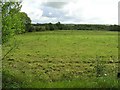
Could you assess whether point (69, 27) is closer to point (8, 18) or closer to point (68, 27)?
point (68, 27)

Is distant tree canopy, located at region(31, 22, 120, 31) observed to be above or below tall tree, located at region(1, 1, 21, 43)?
below

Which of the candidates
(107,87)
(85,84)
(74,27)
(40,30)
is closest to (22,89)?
(85,84)

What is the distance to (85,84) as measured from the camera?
393 inches

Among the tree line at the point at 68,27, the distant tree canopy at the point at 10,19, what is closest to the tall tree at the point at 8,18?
the distant tree canopy at the point at 10,19

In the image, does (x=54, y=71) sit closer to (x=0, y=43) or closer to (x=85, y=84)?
(x=0, y=43)

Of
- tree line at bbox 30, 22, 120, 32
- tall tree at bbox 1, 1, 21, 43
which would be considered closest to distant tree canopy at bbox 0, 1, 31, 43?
tall tree at bbox 1, 1, 21, 43

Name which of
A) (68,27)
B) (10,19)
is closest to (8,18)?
(10,19)

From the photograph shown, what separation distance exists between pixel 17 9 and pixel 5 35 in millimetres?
1361

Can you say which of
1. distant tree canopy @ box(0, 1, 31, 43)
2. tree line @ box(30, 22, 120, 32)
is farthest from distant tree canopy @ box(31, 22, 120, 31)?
distant tree canopy @ box(0, 1, 31, 43)

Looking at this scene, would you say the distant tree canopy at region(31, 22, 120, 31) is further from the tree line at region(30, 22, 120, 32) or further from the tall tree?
the tall tree

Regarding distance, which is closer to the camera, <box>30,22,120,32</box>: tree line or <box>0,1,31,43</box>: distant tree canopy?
<box>0,1,31,43</box>: distant tree canopy

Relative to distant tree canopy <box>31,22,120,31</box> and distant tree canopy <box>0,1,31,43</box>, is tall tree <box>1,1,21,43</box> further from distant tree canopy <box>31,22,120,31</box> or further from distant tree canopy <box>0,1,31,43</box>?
distant tree canopy <box>31,22,120,31</box>

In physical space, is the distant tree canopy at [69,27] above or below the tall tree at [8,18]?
below

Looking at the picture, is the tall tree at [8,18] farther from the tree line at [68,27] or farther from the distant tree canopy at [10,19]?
the tree line at [68,27]
